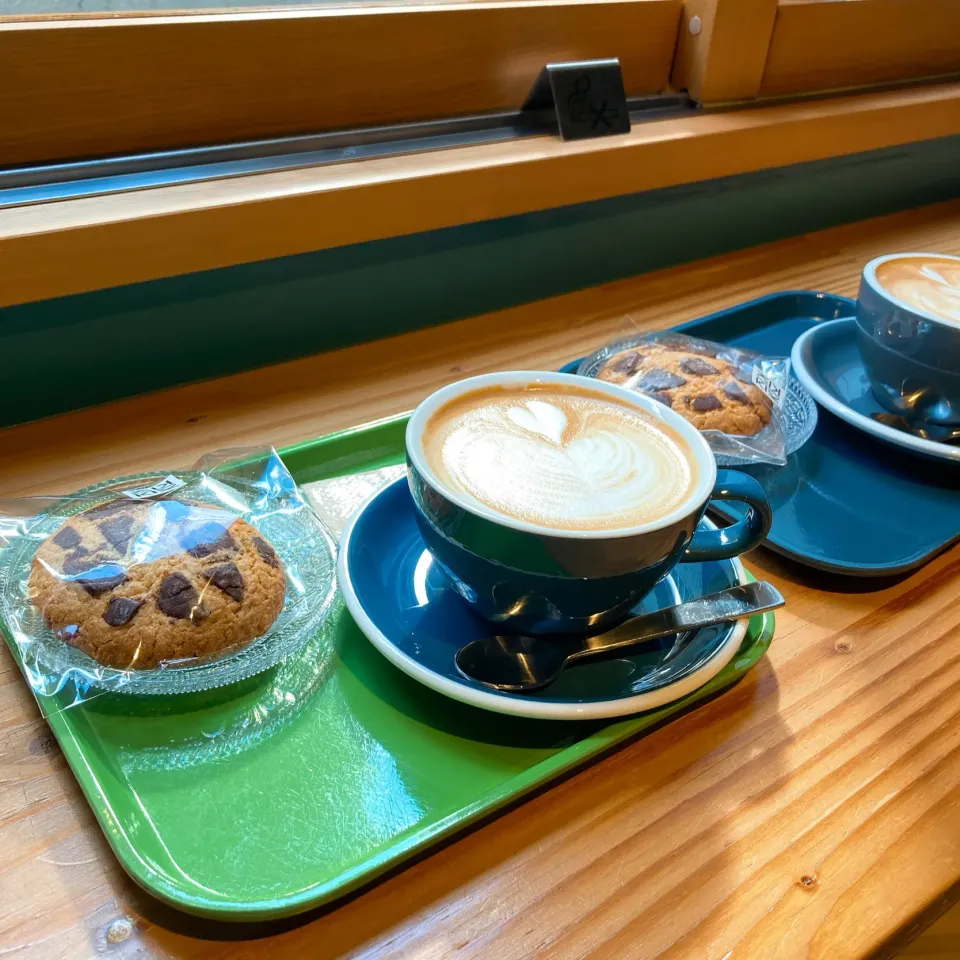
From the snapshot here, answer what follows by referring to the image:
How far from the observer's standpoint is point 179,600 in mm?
522

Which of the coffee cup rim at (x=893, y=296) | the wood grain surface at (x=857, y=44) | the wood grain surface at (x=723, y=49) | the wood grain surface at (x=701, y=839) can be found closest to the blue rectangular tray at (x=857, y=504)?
the wood grain surface at (x=701, y=839)

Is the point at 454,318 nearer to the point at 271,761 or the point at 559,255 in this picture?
the point at 559,255

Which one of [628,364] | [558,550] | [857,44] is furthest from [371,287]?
[857,44]

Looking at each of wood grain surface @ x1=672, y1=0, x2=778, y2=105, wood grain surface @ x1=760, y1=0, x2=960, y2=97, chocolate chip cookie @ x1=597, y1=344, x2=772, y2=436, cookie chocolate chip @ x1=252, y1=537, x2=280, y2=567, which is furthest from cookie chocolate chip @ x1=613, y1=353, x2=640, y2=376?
wood grain surface @ x1=760, y1=0, x2=960, y2=97

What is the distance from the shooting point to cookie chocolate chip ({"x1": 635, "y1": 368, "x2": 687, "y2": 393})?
Answer: 78cm

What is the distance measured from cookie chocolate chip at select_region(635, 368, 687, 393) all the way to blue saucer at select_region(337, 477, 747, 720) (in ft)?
0.66

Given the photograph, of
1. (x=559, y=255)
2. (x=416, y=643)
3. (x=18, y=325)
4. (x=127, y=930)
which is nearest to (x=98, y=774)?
(x=127, y=930)

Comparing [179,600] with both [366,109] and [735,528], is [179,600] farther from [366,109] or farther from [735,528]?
[366,109]

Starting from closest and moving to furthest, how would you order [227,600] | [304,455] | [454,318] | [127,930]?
1. [127,930]
2. [227,600]
3. [304,455]
4. [454,318]

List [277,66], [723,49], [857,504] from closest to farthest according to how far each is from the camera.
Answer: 1. [857,504]
2. [277,66]
3. [723,49]

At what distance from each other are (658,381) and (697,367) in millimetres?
49

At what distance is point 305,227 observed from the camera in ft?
2.66

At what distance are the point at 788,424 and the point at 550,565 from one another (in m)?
0.41

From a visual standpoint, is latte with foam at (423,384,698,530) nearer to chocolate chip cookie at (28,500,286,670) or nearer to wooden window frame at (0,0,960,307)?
chocolate chip cookie at (28,500,286,670)
